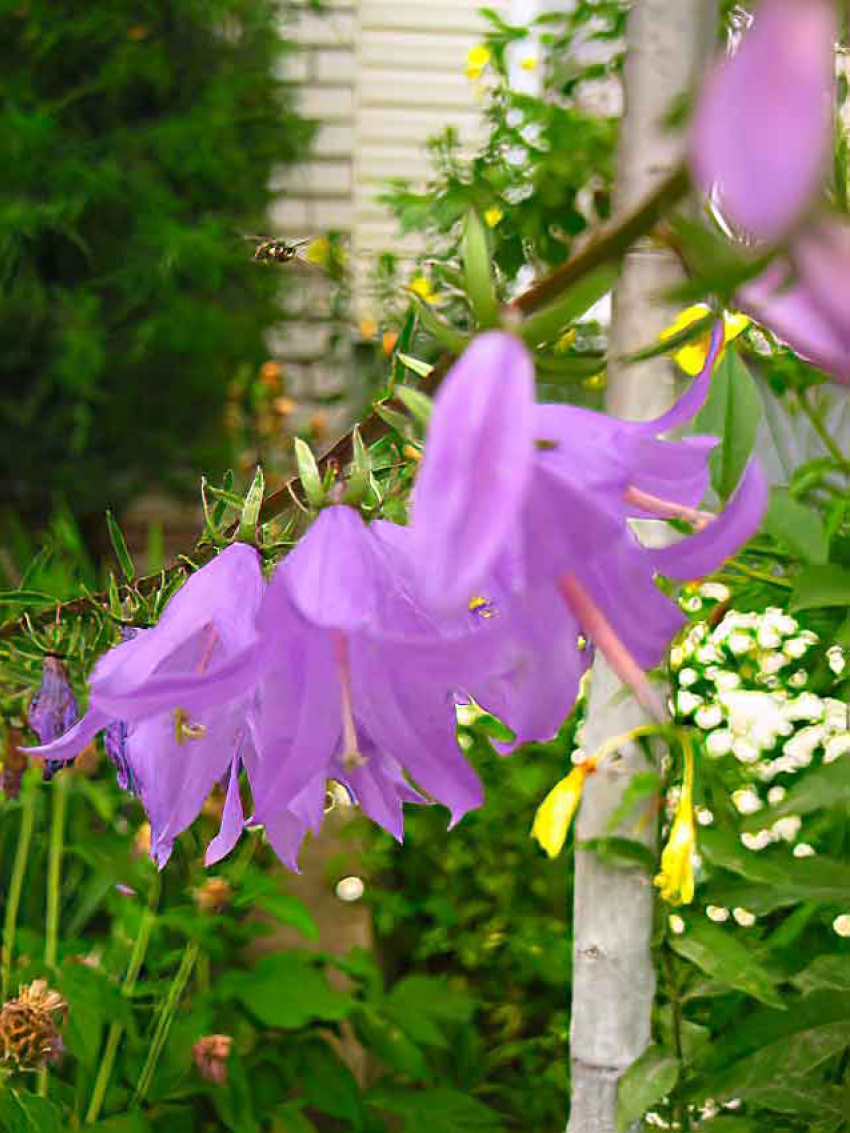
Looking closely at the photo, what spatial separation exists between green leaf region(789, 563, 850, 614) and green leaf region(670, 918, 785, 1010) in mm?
197

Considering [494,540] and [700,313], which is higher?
[494,540]

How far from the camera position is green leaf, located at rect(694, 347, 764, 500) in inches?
20.3

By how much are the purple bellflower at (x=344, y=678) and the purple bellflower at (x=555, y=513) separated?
0.02 meters

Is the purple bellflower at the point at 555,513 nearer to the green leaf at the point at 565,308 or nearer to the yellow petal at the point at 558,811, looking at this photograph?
the green leaf at the point at 565,308

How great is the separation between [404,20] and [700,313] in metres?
3.39

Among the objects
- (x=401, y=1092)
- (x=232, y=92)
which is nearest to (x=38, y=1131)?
(x=401, y=1092)

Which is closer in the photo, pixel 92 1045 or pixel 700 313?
pixel 700 313

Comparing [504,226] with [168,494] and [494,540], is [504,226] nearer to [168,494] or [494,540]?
[494,540]

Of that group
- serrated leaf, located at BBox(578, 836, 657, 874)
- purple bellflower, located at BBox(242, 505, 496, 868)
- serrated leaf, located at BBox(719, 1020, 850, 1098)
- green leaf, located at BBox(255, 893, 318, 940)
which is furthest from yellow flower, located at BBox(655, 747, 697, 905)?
green leaf, located at BBox(255, 893, 318, 940)

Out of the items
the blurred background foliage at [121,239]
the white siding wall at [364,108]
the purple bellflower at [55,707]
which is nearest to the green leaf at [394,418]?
the purple bellflower at [55,707]

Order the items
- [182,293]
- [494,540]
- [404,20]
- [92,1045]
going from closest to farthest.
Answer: [494,540] < [92,1045] < [182,293] < [404,20]

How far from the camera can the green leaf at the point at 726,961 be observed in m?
0.68

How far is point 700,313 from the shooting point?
75 centimetres

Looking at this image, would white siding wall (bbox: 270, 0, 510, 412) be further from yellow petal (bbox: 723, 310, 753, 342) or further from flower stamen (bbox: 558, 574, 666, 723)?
flower stamen (bbox: 558, 574, 666, 723)
